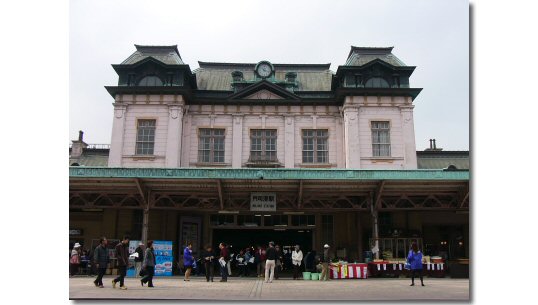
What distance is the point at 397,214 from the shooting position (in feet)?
67.3

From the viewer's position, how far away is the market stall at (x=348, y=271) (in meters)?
16.2

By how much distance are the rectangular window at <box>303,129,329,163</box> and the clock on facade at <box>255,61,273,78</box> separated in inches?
124

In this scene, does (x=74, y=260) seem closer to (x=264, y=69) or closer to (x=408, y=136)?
(x=264, y=69)

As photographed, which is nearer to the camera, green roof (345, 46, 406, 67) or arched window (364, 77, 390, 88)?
arched window (364, 77, 390, 88)

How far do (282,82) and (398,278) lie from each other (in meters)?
9.97

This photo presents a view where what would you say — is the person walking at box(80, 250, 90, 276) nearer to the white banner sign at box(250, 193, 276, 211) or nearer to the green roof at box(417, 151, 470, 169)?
the white banner sign at box(250, 193, 276, 211)

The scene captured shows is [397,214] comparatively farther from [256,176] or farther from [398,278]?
[256,176]

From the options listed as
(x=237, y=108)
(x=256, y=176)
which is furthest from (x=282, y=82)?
(x=256, y=176)

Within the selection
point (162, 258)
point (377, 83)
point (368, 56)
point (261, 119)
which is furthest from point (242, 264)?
point (368, 56)

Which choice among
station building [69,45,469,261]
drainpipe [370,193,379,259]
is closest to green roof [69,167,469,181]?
drainpipe [370,193,379,259]

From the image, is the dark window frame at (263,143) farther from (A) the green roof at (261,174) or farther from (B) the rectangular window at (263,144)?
(A) the green roof at (261,174)

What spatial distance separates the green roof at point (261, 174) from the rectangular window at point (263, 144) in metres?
4.64

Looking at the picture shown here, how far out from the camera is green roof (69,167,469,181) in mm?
16000

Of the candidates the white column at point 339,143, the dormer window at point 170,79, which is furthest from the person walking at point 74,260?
the white column at point 339,143
